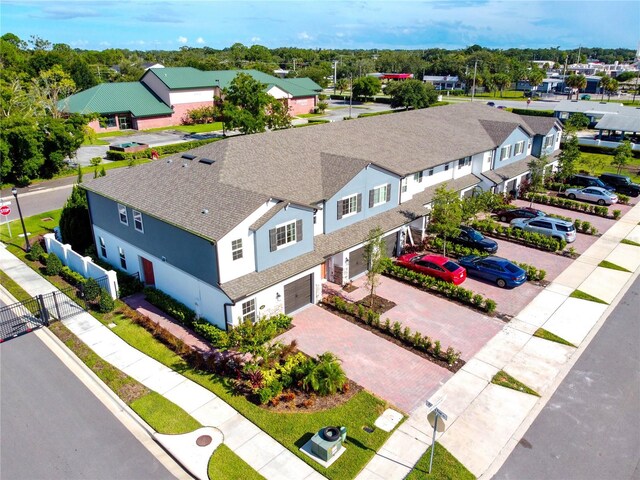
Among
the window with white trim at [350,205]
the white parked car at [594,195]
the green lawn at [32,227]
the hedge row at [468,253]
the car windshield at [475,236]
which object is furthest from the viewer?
the white parked car at [594,195]

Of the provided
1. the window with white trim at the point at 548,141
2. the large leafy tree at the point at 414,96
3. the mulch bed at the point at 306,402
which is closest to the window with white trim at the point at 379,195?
the mulch bed at the point at 306,402

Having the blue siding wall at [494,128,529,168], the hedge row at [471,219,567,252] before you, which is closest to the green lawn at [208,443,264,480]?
the hedge row at [471,219,567,252]

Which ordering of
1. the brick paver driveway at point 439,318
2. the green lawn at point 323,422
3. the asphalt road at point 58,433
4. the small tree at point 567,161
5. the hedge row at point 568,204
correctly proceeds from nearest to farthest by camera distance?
the asphalt road at point 58,433 → the green lawn at point 323,422 → the brick paver driveway at point 439,318 → the hedge row at point 568,204 → the small tree at point 567,161

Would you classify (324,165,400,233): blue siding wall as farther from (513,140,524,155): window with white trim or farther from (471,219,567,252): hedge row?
(513,140,524,155): window with white trim

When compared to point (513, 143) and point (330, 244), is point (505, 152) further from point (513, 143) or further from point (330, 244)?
point (330, 244)

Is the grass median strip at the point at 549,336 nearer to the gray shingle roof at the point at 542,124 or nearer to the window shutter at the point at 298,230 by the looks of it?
the window shutter at the point at 298,230

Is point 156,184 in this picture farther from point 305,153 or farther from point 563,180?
point 563,180
